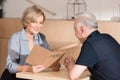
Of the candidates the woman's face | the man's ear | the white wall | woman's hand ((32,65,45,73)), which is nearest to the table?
woman's hand ((32,65,45,73))

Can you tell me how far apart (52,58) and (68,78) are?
238mm

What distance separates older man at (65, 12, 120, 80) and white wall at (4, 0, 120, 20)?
1.45 m

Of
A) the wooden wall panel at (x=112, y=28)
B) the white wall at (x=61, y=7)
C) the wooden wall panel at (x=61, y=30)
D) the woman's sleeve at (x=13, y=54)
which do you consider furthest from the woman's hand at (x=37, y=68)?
the white wall at (x=61, y=7)

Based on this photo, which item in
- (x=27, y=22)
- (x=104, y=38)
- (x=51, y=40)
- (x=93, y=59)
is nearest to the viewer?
(x=93, y=59)

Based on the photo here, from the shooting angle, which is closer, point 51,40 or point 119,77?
point 119,77

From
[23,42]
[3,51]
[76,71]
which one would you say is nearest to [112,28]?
[23,42]

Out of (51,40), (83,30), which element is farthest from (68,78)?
(51,40)

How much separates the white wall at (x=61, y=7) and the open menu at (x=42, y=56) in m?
1.45

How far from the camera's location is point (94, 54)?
1.84m

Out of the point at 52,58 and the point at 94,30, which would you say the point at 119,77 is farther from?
the point at 52,58

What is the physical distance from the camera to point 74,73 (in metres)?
1.89

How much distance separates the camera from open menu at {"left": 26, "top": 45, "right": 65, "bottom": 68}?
2.09 meters

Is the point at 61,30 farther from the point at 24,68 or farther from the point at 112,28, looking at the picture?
the point at 24,68

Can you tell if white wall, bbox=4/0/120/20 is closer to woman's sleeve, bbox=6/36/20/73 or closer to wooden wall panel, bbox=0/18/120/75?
wooden wall panel, bbox=0/18/120/75
